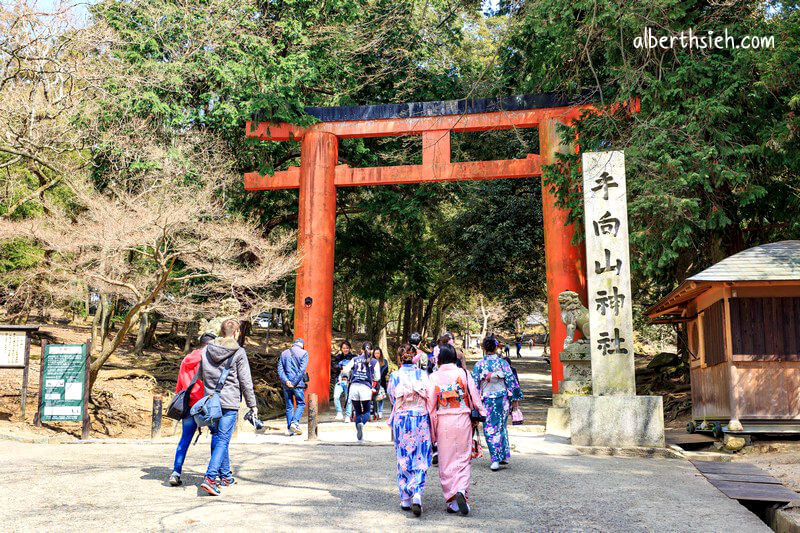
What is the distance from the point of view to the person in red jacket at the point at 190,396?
6.20 meters

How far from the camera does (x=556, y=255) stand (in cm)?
1453

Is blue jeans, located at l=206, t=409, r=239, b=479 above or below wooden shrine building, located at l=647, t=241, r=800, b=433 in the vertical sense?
below

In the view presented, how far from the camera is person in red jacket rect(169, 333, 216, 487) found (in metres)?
6.20

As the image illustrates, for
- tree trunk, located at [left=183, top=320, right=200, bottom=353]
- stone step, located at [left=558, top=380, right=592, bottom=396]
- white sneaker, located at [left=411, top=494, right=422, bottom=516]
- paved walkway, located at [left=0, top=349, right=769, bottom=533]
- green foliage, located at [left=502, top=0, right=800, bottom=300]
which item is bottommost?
paved walkway, located at [left=0, top=349, right=769, bottom=533]

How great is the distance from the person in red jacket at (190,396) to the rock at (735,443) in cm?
739

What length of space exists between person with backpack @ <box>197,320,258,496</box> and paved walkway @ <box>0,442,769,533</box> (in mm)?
234

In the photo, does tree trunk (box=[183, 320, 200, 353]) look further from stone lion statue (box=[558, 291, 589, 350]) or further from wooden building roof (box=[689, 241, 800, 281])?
wooden building roof (box=[689, 241, 800, 281])

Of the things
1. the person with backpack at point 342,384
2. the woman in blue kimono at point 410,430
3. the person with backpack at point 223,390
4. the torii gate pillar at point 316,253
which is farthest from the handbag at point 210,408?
the torii gate pillar at point 316,253

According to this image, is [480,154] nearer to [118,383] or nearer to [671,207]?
[671,207]

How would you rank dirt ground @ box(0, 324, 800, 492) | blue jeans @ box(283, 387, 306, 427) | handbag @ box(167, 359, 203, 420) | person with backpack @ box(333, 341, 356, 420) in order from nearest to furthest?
handbag @ box(167, 359, 203, 420) → dirt ground @ box(0, 324, 800, 492) → blue jeans @ box(283, 387, 306, 427) → person with backpack @ box(333, 341, 356, 420)

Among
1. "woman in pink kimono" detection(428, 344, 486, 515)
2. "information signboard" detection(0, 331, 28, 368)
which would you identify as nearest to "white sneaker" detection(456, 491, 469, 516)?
"woman in pink kimono" detection(428, 344, 486, 515)

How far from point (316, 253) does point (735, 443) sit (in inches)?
367

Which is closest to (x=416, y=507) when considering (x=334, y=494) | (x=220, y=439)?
(x=334, y=494)

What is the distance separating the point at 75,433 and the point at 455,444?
11.0 m
